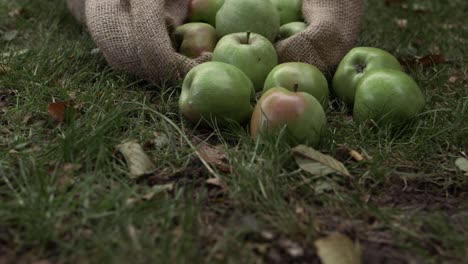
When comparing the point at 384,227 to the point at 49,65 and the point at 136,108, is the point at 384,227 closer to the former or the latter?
the point at 136,108

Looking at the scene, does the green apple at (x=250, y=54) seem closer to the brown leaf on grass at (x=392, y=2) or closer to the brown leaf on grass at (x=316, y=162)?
the brown leaf on grass at (x=316, y=162)

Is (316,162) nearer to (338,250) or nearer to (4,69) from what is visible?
(338,250)

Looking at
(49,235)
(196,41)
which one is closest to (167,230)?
(49,235)

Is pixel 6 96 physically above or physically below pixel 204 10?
below

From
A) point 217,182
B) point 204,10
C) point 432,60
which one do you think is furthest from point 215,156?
point 432,60

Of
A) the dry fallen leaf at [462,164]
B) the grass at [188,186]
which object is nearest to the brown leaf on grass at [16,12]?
the grass at [188,186]

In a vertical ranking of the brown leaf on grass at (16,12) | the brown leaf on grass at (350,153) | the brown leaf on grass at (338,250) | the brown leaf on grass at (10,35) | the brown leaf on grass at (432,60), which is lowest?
the brown leaf on grass at (432,60)

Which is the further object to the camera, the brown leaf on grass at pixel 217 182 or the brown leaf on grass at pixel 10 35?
the brown leaf on grass at pixel 10 35
